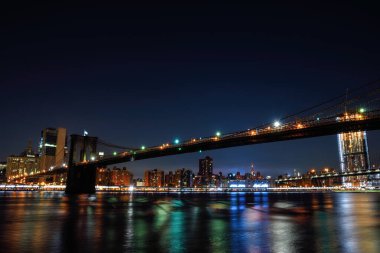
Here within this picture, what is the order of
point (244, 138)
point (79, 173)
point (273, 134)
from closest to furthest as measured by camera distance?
point (273, 134) → point (244, 138) → point (79, 173)

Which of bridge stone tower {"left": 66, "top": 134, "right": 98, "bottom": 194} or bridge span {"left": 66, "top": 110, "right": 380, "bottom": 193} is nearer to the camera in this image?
bridge span {"left": 66, "top": 110, "right": 380, "bottom": 193}

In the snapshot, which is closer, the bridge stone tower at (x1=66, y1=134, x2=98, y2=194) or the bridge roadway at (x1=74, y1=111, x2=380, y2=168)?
the bridge roadway at (x1=74, y1=111, x2=380, y2=168)

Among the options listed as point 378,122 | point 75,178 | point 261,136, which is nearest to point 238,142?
point 261,136

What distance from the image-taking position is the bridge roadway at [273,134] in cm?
3988

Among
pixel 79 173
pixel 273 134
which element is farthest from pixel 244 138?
pixel 79 173

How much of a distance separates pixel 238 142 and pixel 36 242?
138 ft

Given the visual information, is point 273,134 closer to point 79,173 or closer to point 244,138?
point 244,138

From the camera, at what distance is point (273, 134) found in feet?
154

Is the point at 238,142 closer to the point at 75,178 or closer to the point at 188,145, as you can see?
the point at 188,145

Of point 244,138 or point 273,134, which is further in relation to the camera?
point 244,138

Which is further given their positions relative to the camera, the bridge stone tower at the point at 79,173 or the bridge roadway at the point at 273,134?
the bridge stone tower at the point at 79,173

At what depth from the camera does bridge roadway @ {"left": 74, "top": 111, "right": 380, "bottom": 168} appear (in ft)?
131

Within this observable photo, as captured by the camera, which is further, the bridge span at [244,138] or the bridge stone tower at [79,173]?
the bridge stone tower at [79,173]

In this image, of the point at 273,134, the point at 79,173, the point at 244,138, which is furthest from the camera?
the point at 79,173
